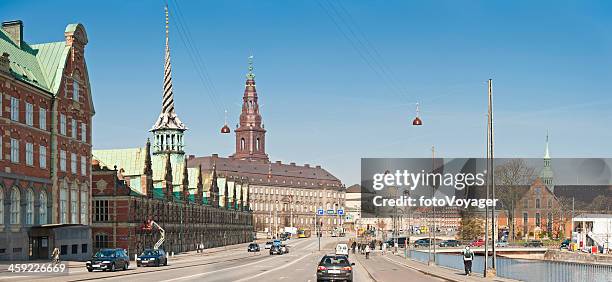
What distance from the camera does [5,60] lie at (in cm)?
5888

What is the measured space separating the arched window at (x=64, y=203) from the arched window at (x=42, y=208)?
3.16 metres

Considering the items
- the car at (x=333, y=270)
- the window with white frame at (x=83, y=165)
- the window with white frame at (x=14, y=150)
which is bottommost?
the car at (x=333, y=270)

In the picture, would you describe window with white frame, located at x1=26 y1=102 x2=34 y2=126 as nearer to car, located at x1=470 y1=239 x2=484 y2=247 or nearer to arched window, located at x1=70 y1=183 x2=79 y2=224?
arched window, located at x1=70 y1=183 x2=79 y2=224

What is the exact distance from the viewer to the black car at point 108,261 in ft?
172

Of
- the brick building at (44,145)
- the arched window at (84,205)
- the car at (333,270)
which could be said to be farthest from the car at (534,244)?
the car at (333,270)

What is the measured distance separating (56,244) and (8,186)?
31.5 ft

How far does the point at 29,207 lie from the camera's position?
63188 mm

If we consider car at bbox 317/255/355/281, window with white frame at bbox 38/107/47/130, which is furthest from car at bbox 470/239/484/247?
car at bbox 317/255/355/281

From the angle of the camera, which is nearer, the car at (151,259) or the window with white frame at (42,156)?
the car at (151,259)

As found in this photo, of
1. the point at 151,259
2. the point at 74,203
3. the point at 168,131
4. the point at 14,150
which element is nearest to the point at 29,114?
the point at 14,150

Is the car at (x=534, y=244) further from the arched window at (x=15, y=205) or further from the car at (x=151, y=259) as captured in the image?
the arched window at (x=15, y=205)

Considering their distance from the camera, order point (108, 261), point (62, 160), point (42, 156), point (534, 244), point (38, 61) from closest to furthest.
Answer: point (108, 261)
point (42, 156)
point (62, 160)
point (38, 61)
point (534, 244)

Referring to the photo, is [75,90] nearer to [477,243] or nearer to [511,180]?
[511,180]

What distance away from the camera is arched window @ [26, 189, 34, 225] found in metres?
62.7
